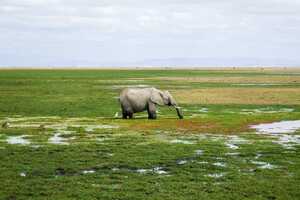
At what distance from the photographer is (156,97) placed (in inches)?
1261

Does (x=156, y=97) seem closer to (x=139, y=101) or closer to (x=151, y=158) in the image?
(x=139, y=101)

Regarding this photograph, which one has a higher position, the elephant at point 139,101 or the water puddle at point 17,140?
the elephant at point 139,101

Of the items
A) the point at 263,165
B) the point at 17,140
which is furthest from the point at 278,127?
the point at 17,140

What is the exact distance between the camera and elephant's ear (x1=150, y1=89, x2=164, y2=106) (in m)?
31.8

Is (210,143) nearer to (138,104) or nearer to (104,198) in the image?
(104,198)

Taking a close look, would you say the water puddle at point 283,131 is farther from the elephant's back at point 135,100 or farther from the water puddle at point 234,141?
the elephant's back at point 135,100

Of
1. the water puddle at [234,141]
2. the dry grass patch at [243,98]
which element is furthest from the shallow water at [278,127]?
the dry grass patch at [243,98]

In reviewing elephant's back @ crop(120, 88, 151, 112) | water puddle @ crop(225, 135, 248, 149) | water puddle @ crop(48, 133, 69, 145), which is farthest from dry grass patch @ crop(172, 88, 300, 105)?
water puddle @ crop(48, 133, 69, 145)

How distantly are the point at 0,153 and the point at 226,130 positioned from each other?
11481 mm

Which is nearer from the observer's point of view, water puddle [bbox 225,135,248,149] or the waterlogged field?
the waterlogged field

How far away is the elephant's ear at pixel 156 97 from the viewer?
31828mm

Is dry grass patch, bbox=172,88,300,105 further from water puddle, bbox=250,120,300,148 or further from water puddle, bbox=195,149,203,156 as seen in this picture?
water puddle, bbox=195,149,203,156

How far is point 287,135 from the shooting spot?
23.9 m

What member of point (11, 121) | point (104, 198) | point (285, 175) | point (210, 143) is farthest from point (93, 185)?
point (11, 121)
